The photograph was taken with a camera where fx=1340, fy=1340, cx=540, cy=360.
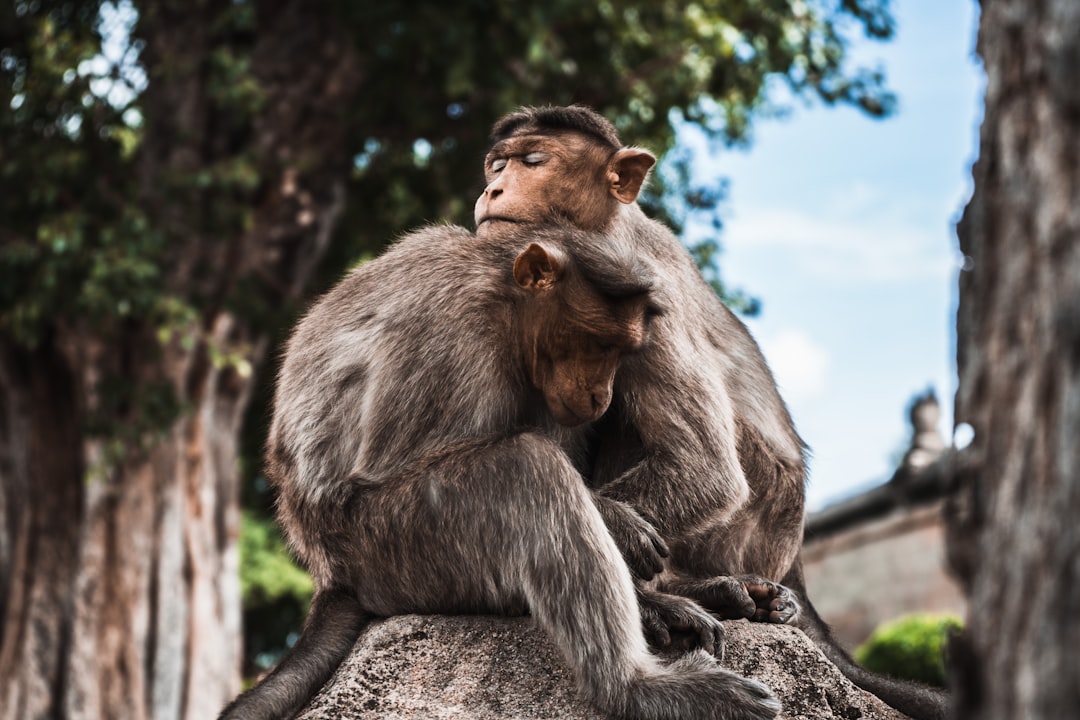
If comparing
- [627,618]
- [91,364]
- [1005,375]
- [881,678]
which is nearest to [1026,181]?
[1005,375]

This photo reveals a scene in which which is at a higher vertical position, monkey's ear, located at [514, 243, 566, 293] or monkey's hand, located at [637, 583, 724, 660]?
monkey's ear, located at [514, 243, 566, 293]

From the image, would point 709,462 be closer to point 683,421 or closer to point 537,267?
point 683,421

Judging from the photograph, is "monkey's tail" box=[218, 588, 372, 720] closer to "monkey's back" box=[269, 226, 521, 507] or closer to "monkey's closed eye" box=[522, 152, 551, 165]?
"monkey's back" box=[269, 226, 521, 507]

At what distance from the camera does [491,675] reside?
3641 millimetres

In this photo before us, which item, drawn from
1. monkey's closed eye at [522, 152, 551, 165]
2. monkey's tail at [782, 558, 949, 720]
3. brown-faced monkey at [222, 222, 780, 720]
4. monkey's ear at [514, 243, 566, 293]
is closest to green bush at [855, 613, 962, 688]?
monkey's tail at [782, 558, 949, 720]

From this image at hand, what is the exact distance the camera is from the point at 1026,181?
69.6 inches

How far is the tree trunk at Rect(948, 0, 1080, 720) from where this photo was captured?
1.64m

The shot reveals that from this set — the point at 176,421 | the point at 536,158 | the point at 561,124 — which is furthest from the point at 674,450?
the point at 176,421

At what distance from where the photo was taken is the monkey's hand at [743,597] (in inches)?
156

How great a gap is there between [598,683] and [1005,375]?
6.17 ft

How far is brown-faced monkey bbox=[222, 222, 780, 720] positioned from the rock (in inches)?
3.2

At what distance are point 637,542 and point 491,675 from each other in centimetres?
54

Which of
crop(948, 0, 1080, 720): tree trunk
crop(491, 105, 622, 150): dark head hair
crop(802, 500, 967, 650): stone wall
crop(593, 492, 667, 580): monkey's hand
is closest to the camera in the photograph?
crop(948, 0, 1080, 720): tree trunk

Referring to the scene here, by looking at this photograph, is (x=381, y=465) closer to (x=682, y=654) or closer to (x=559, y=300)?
(x=559, y=300)
